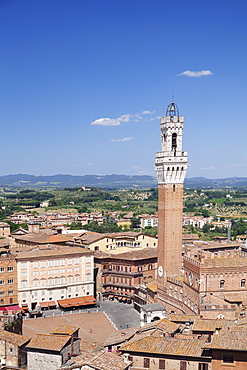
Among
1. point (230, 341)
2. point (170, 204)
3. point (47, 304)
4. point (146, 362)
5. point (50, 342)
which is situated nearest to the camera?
point (230, 341)

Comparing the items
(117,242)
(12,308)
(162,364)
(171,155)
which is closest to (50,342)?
(162,364)

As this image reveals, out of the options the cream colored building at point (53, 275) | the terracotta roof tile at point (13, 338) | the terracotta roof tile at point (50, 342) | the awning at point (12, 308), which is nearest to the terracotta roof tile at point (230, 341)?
the terracotta roof tile at point (50, 342)

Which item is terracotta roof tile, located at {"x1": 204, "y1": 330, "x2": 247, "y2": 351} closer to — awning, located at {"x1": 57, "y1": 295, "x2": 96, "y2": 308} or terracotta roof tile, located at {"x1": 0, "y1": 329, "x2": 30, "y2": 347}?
terracotta roof tile, located at {"x1": 0, "y1": 329, "x2": 30, "y2": 347}

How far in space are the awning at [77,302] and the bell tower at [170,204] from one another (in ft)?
35.8

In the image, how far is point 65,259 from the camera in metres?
59.9

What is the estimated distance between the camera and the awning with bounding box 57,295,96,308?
5716 centimetres

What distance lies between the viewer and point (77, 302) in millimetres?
58062

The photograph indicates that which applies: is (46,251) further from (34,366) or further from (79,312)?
(34,366)

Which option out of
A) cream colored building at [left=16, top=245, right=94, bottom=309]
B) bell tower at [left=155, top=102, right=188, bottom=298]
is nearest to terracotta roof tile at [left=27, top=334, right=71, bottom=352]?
bell tower at [left=155, top=102, right=188, bottom=298]

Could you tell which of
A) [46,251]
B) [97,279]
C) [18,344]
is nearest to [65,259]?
[46,251]

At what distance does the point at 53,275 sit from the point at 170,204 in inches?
744

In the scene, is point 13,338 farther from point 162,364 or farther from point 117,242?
point 117,242

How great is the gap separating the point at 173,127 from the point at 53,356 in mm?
33141

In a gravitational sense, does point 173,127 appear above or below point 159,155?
above
